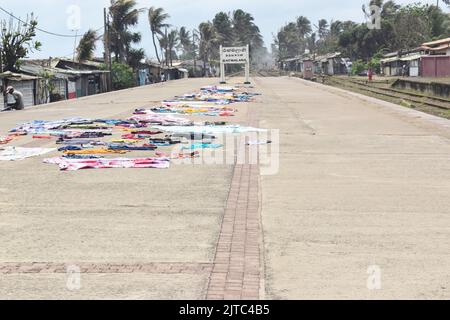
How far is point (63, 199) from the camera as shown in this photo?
9.05 metres

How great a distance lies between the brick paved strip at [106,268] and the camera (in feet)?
19.5

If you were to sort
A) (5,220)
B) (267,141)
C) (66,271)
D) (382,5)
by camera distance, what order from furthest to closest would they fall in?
(382,5) < (267,141) < (5,220) < (66,271)

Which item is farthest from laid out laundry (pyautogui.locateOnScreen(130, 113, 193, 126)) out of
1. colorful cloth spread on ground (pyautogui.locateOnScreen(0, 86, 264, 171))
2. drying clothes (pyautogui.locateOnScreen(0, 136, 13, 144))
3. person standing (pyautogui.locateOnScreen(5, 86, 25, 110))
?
person standing (pyautogui.locateOnScreen(5, 86, 25, 110))

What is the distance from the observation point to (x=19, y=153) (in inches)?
534

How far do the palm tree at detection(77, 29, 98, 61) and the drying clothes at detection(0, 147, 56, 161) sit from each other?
136ft

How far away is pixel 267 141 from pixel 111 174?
5.42 m

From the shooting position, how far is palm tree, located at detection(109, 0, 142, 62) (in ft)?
216

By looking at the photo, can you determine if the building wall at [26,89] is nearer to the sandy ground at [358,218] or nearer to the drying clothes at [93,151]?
the drying clothes at [93,151]

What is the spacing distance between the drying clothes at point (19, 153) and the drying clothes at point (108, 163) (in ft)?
2.80

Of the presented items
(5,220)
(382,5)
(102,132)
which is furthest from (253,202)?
(382,5)

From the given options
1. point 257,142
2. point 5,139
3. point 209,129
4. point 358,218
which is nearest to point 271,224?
point 358,218

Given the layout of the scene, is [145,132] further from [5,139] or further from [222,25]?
[222,25]
